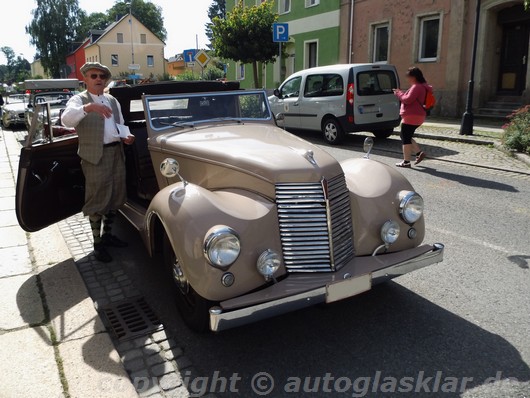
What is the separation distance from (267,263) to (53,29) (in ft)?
224

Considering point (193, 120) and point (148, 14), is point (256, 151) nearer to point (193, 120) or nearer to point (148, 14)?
point (193, 120)

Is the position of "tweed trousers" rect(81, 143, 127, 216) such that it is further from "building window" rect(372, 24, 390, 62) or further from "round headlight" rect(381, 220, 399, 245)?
"building window" rect(372, 24, 390, 62)

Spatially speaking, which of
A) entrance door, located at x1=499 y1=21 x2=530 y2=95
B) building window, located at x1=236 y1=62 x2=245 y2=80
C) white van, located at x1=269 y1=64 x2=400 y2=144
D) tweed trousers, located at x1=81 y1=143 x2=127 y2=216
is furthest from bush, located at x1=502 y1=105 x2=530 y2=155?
building window, located at x1=236 y1=62 x2=245 y2=80

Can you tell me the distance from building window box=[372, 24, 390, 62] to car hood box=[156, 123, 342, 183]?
17550 millimetres

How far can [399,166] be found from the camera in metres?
9.19

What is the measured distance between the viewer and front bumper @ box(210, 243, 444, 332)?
2748 mm

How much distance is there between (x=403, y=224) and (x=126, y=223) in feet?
12.7

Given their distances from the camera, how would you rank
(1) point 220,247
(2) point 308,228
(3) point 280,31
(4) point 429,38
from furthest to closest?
1. (4) point 429,38
2. (3) point 280,31
3. (2) point 308,228
4. (1) point 220,247

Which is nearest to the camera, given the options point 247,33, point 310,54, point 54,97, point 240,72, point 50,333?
point 50,333

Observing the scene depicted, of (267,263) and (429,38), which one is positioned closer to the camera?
(267,263)

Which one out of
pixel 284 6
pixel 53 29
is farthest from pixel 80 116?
pixel 53 29

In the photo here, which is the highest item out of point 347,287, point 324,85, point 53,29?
point 53,29

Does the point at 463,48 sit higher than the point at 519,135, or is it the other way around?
the point at 463,48

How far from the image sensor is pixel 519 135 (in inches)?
384
